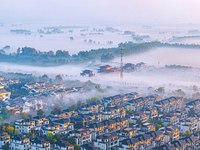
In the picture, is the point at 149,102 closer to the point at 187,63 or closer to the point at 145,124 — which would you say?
the point at 145,124

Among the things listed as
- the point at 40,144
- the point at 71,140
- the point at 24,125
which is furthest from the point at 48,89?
the point at 40,144

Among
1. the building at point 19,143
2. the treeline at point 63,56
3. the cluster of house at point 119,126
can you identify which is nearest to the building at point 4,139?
the cluster of house at point 119,126

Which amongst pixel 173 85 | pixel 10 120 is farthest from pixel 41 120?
pixel 173 85

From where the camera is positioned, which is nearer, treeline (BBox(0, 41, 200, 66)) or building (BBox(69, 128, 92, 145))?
building (BBox(69, 128, 92, 145))

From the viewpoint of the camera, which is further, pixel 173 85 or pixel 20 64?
pixel 20 64

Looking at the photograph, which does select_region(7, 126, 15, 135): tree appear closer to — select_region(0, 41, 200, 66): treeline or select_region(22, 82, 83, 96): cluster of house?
select_region(22, 82, 83, 96): cluster of house

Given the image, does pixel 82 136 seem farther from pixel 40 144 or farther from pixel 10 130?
pixel 10 130

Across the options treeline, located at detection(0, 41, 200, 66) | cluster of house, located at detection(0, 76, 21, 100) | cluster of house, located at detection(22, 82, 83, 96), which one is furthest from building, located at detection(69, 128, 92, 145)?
treeline, located at detection(0, 41, 200, 66)

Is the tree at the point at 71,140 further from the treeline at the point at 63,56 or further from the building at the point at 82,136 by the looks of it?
the treeline at the point at 63,56
